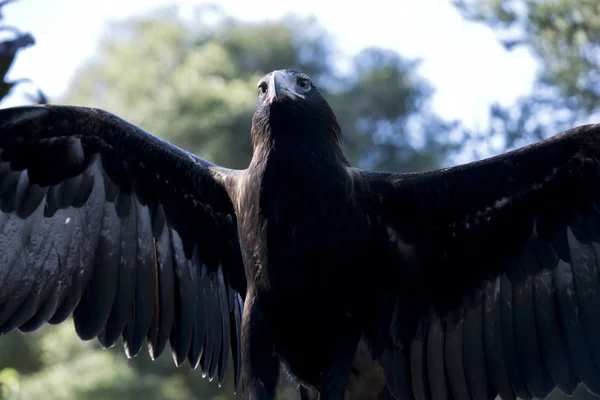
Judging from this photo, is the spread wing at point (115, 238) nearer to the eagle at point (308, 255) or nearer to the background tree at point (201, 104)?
the eagle at point (308, 255)

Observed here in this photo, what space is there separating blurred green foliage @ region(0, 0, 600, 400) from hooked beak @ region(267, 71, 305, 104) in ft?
32.4

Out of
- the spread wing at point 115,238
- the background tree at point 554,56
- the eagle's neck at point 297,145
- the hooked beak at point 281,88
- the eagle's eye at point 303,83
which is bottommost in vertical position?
the spread wing at point 115,238

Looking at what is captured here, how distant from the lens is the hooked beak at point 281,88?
5.70m

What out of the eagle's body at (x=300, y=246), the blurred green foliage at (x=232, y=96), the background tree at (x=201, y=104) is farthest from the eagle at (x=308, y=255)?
the background tree at (x=201, y=104)

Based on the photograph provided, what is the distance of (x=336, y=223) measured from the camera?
217 inches

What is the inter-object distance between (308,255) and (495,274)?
1.44 metres

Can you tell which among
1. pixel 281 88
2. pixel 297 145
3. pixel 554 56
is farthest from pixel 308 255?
pixel 554 56

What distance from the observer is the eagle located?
18.3 feet

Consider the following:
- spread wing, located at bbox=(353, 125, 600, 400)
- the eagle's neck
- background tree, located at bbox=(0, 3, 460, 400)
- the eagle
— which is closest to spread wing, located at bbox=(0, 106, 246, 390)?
the eagle

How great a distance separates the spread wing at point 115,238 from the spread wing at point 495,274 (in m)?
1.17

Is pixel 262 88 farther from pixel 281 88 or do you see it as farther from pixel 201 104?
pixel 201 104

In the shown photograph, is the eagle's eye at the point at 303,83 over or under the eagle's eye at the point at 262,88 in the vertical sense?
over

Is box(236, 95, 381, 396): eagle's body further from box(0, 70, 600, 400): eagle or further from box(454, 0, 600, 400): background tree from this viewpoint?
box(454, 0, 600, 400): background tree

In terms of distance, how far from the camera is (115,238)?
6.53 m
